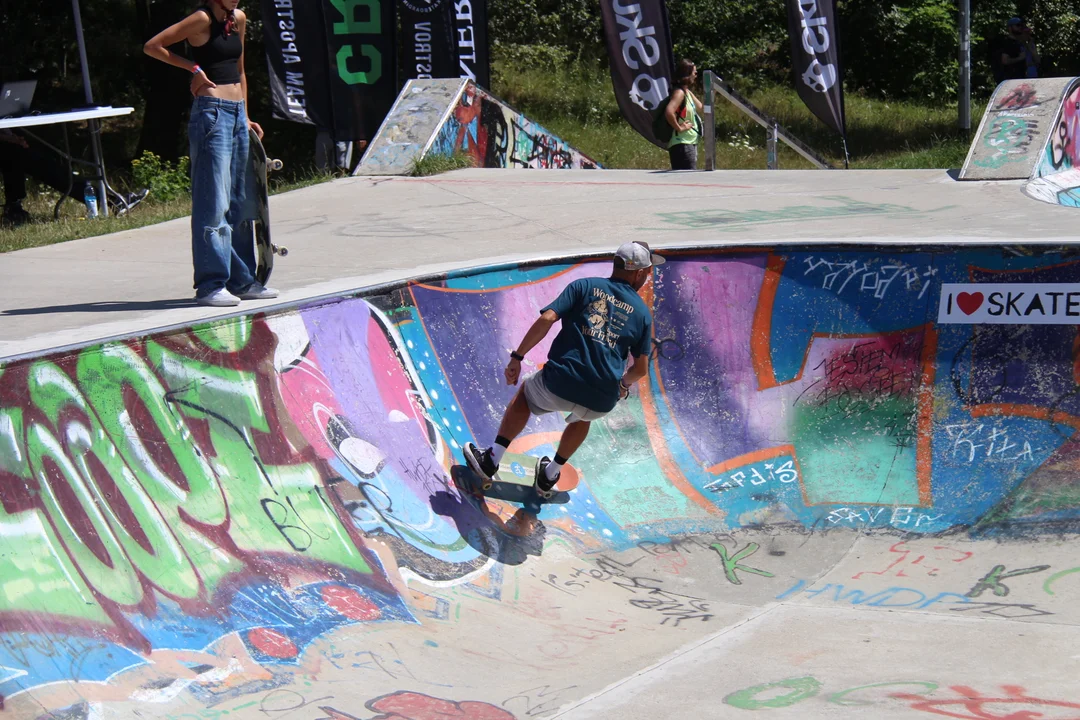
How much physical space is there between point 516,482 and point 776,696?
228cm

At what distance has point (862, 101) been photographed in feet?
75.8

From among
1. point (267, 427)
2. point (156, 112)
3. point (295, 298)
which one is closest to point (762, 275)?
point (295, 298)

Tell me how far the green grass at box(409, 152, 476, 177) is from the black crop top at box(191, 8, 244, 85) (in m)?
6.94

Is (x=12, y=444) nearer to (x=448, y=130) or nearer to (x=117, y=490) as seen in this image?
(x=117, y=490)

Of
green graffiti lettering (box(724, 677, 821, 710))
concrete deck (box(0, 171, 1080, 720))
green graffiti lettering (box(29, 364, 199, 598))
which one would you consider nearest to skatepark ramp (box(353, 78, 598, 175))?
concrete deck (box(0, 171, 1080, 720))

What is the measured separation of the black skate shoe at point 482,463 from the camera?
19.4 ft

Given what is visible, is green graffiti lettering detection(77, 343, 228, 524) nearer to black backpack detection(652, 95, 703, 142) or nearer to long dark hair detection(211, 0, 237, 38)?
long dark hair detection(211, 0, 237, 38)

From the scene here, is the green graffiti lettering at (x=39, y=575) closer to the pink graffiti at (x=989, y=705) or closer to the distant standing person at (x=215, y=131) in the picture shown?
the distant standing person at (x=215, y=131)

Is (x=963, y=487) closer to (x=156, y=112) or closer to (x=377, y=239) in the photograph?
(x=377, y=239)

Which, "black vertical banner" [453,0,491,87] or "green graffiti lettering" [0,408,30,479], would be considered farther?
"black vertical banner" [453,0,491,87]

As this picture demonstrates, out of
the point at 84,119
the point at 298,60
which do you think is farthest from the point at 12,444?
the point at 298,60

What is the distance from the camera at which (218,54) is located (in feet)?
19.1

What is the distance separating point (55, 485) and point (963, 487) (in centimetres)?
483

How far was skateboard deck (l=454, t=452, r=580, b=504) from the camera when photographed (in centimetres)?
598
